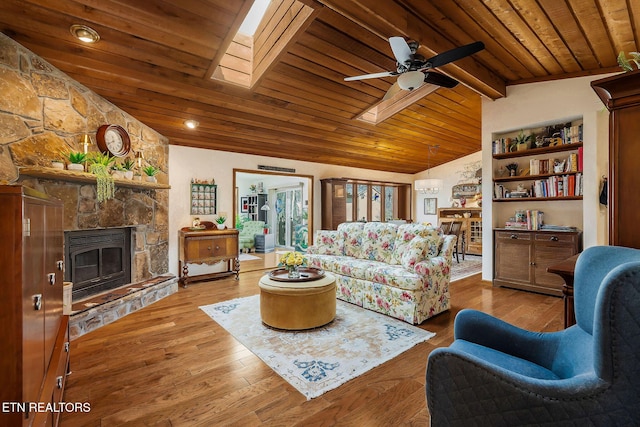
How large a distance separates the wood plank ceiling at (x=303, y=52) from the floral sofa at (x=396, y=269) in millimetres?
2092

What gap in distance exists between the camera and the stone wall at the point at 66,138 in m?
2.65

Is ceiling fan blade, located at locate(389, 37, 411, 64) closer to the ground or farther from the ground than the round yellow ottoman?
farther from the ground

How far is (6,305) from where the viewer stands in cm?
91

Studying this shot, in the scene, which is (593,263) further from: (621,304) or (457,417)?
(457,417)

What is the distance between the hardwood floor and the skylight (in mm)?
3322

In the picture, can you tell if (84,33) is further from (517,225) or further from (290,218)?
(290,218)

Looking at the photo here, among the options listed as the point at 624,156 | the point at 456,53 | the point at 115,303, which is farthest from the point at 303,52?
the point at 115,303

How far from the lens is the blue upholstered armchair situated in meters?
0.77

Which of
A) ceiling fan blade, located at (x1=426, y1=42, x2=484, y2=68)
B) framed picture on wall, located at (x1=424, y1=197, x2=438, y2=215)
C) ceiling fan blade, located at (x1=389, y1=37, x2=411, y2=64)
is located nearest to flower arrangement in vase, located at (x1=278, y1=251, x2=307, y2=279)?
ceiling fan blade, located at (x1=389, y1=37, x2=411, y2=64)

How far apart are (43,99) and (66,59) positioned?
1.48 feet

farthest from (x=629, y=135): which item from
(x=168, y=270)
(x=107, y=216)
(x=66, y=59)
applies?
(x=168, y=270)

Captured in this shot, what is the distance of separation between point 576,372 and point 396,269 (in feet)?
7.42

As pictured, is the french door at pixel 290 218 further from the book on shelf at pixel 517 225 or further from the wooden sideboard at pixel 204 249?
the book on shelf at pixel 517 225

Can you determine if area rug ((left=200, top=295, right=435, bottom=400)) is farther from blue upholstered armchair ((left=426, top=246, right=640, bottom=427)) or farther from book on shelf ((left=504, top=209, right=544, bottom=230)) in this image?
book on shelf ((left=504, top=209, right=544, bottom=230))
